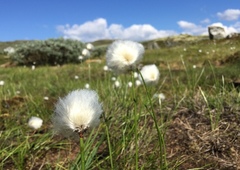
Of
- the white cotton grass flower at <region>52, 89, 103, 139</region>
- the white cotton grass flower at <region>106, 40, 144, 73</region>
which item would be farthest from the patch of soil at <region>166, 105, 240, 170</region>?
the white cotton grass flower at <region>52, 89, 103, 139</region>

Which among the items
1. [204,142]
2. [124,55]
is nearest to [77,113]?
[124,55]

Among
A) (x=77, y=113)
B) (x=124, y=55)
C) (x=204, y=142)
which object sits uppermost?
(x=124, y=55)

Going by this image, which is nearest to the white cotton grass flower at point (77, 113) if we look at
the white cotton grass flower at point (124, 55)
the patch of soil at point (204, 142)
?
the white cotton grass flower at point (124, 55)

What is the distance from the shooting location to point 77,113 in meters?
1.33

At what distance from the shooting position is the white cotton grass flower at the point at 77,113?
1.32m

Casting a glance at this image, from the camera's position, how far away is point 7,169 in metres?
2.76

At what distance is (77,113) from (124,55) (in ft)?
2.48

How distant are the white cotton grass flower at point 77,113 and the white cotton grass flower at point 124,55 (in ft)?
1.86

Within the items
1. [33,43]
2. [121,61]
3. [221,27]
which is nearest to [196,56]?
[33,43]

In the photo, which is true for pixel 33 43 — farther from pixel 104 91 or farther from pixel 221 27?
pixel 221 27

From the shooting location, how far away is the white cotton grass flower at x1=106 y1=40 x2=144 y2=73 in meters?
2.00

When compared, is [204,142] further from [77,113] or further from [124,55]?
[77,113]

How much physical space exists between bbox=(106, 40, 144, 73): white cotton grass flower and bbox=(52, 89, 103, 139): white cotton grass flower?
0.57 meters

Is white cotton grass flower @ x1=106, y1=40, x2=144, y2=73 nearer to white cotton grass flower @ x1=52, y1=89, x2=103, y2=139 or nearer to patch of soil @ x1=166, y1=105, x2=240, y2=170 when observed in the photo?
white cotton grass flower @ x1=52, y1=89, x2=103, y2=139
